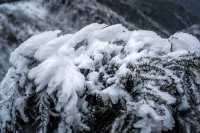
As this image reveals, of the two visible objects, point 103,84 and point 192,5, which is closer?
point 103,84

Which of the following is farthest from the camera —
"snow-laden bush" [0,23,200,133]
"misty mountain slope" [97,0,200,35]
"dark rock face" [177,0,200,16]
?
"dark rock face" [177,0,200,16]

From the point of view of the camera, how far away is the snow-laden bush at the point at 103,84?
1817 mm

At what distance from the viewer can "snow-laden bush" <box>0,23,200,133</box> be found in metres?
1.82

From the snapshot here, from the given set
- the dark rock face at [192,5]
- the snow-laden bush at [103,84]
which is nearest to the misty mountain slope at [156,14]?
the dark rock face at [192,5]

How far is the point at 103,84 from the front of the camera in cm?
213

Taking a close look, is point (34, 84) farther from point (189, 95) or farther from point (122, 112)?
point (189, 95)

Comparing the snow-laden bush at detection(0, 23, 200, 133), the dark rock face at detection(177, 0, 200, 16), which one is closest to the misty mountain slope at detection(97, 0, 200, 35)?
the dark rock face at detection(177, 0, 200, 16)

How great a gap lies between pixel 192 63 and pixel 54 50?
113 centimetres

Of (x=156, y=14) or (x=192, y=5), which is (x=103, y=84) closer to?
(x=156, y=14)

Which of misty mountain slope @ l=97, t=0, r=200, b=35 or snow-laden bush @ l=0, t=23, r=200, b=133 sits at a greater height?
snow-laden bush @ l=0, t=23, r=200, b=133

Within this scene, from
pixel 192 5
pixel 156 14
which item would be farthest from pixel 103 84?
pixel 192 5

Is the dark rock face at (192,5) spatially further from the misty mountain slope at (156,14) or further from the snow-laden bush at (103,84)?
the snow-laden bush at (103,84)

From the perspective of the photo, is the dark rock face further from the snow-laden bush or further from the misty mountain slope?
the snow-laden bush

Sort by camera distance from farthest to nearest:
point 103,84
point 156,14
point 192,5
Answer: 1. point 192,5
2. point 156,14
3. point 103,84
